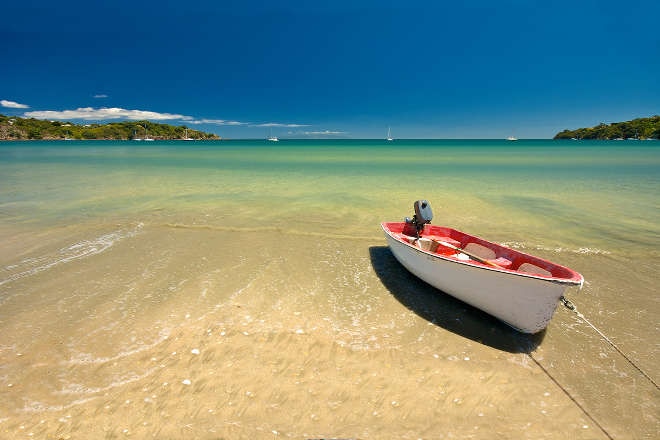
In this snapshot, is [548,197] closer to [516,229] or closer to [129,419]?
[516,229]

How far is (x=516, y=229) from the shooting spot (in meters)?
14.0

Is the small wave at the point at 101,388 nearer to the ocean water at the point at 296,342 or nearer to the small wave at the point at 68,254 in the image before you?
the ocean water at the point at 296,342

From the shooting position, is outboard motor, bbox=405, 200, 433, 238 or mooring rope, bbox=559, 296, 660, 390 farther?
outboard motor, bbox=405, 200, 433, 238

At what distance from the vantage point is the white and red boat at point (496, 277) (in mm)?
5695

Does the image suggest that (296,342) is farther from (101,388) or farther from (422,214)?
(422,214)

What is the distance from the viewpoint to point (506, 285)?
6.02 metres

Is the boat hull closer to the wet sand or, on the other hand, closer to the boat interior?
the boat interior

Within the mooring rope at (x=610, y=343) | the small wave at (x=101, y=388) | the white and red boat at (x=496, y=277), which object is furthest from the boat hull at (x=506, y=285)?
the small wave at (x=101, y=388)

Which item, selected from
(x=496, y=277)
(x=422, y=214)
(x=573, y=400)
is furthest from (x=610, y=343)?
(x=422, y=214)

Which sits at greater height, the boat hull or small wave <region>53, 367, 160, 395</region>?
the boat hull

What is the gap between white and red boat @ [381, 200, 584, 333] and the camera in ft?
18.7

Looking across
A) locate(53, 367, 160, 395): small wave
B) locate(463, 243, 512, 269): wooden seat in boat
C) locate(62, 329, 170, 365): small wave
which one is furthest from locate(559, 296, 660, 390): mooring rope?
locate(62, 329, 170, 365): small wave

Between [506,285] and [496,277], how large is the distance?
0.22 meters

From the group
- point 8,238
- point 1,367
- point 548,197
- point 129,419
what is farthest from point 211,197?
point 548,197
